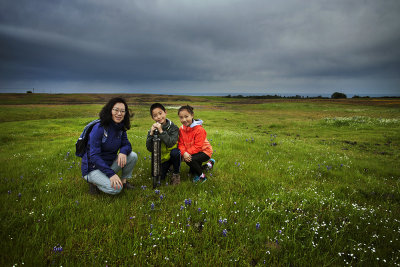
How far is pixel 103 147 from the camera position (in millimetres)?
5012

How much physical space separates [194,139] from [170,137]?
1040 mm

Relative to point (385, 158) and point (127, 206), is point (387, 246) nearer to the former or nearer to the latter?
point (127, 206)

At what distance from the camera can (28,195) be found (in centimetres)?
455

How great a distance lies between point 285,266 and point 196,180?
3.44 metres

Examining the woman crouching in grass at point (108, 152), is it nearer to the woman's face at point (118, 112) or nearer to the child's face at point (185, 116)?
the woman's face at point (118, 112)

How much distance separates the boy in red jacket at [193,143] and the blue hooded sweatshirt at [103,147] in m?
1.98

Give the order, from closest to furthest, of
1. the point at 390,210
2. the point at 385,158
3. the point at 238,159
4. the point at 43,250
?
the point at 43,250, the point at 390,210, the point at 238,159, the point at 385,158

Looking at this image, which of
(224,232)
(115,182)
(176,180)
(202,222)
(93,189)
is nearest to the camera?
(224,232)

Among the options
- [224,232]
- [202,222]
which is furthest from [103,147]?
[224,232]

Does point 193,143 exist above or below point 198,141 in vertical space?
below

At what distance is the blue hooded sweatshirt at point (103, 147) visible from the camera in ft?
14.9

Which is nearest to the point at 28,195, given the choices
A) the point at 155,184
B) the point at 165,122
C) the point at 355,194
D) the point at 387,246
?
the point at 155,184

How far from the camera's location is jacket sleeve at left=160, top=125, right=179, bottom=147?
542 cm

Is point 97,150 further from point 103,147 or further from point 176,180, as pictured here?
point 176,180
